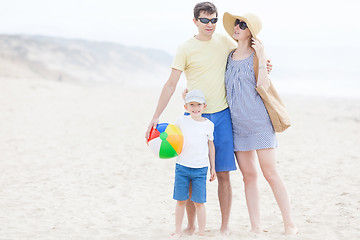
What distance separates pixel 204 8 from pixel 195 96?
0.76m

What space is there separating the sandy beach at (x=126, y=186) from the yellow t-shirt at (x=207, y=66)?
1.26 metres

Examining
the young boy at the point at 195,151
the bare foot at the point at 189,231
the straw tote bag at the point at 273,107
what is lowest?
the bare foot at the point at 189,231


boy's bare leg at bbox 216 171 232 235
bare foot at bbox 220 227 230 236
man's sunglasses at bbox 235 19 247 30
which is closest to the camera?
man's sunglasses at bbox 235 19 247 30

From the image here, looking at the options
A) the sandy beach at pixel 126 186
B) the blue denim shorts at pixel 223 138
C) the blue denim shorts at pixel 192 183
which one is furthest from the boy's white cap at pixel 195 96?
the sandy beach at pixel 126 186

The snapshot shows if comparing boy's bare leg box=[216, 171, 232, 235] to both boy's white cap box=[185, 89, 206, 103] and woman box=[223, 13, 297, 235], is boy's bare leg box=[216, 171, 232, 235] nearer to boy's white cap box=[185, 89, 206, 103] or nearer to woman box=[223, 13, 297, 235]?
woman box=[223, 13, 297, 235]

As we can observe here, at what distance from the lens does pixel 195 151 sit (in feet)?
11.9

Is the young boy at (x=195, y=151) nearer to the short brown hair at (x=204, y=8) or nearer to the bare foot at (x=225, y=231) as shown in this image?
the bare foot at (x=225, y=231)

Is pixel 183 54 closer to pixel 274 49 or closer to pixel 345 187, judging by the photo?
pixel 345 187

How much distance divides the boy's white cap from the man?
124mm

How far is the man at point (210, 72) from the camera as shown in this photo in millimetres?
3672

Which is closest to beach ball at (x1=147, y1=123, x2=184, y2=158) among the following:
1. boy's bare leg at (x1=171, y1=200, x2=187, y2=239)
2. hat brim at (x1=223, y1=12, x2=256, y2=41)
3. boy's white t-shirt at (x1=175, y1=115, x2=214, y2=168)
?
boy's white t-shirt at (x1=175, y1=115, x2=214, y2=168)

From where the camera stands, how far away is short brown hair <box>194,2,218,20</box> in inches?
144

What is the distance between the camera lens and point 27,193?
18.5ft

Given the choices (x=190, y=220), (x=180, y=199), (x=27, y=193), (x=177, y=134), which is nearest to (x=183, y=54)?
(x=177, y=134)
